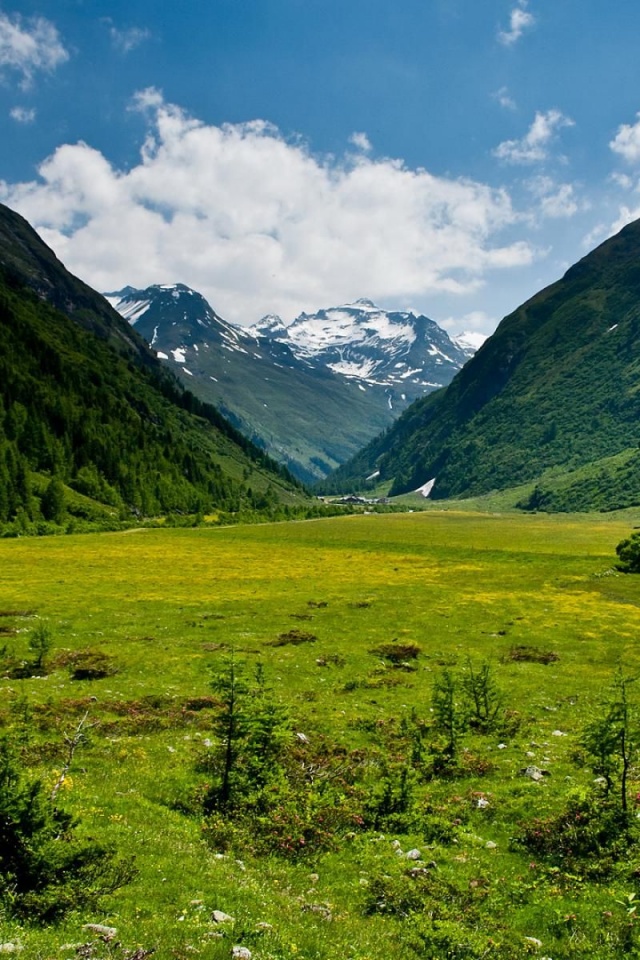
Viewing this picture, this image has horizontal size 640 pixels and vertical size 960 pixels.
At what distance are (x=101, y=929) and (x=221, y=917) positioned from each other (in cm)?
222

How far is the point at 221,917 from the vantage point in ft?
34.5

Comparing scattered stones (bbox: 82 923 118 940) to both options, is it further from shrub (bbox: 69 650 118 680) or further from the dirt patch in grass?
the dirt patch in grass

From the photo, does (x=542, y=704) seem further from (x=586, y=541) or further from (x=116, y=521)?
(x=116, y=521)

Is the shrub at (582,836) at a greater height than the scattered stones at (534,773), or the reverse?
the shrub at (582,836)

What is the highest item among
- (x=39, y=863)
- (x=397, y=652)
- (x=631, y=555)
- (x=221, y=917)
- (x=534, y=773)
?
(x=39, y=863)

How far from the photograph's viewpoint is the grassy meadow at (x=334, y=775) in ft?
35.0

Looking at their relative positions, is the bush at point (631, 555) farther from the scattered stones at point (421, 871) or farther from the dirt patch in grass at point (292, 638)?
the scattered stones at point (421, 871)

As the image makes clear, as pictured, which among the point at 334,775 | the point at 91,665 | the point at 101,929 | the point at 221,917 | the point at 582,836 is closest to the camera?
the point at 101,929

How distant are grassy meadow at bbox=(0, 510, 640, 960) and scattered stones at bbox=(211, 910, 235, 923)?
0.71 ft

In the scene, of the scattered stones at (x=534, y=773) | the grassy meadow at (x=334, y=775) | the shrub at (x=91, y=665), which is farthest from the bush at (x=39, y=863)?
the shrub at (x=91, y=665)

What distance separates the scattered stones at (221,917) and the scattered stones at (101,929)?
6.12 feet

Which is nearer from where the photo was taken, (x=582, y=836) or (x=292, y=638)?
(x=582, y=836)

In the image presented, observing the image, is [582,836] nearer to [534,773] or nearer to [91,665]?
[534,773]

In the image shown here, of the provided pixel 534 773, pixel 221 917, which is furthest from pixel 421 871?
pixel 534 773
